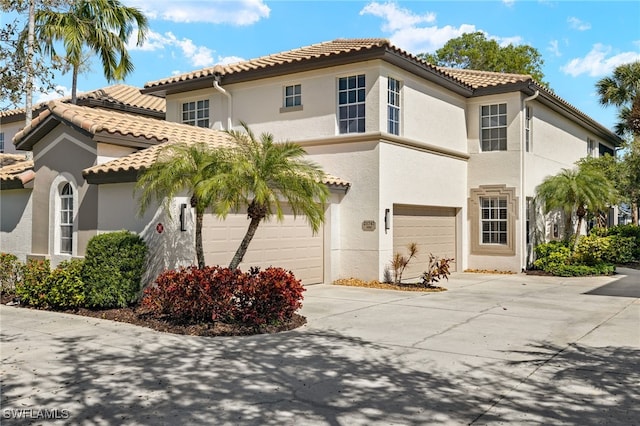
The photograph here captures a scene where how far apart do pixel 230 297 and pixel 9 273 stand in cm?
683

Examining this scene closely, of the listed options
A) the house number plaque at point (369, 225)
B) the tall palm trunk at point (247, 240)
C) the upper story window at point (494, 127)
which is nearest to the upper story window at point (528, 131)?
the upper story window at point (494, 127)

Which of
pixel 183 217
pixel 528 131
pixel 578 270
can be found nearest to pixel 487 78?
pixel 528 131

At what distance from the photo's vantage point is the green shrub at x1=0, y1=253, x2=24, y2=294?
42.1 ft

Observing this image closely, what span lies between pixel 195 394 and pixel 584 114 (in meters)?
22.8

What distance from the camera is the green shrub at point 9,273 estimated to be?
42.1 feet

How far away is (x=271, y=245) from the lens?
1380 centimetres

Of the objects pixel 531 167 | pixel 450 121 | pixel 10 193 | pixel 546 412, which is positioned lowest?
pixel 546 412

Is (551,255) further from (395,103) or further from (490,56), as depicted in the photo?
(490,56)

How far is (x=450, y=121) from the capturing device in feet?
59.5

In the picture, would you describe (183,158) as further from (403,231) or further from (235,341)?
(403,231)

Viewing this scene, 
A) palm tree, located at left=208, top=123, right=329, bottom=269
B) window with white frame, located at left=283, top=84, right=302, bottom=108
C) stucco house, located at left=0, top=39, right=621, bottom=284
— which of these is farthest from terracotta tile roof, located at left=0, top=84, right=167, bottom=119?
palm tree, located at left=208, top=123, right=329, bottom=269

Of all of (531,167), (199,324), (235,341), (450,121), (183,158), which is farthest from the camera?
(531,167)

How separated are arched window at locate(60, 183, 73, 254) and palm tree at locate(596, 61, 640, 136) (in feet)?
85.7

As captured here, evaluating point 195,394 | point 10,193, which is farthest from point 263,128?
point 195,394
